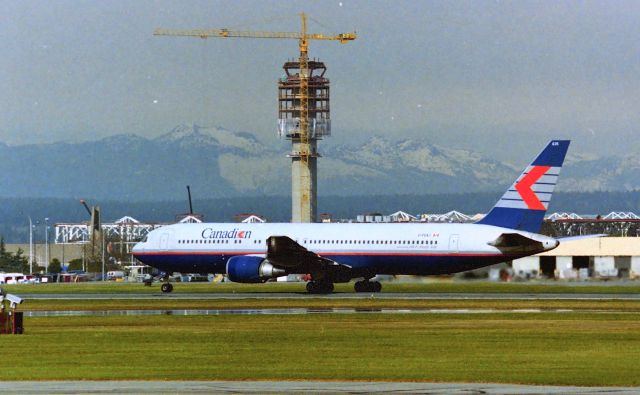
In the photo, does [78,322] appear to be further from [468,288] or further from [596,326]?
[468,288]

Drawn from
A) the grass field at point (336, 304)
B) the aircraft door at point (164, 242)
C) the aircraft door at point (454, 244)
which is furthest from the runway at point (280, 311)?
the aircraft door at point (164, 242)

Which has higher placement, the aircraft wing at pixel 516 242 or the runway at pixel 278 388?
the aircraft wing at pixel 516 242

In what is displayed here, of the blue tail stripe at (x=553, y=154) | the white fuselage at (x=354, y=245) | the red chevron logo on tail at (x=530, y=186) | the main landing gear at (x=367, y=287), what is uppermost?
the blue tail stripe at (x=553, y=154)

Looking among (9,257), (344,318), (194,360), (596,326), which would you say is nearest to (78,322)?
(344,318)

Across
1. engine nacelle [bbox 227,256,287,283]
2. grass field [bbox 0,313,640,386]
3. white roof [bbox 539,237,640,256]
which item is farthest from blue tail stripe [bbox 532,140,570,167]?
white roof [bbox 539,237,640,256]

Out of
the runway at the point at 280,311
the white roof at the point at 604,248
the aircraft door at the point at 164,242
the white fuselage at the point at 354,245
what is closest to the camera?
the runway at the point at 280,311

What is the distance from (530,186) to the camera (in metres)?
71.8

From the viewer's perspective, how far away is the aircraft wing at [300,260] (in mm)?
70562

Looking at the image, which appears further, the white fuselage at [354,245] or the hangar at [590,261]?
the hangar at [590,261]

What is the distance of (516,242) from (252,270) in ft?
46.8

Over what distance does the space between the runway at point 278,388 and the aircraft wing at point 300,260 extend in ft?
139

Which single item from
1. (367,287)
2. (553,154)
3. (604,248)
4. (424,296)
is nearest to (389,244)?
(367,287)

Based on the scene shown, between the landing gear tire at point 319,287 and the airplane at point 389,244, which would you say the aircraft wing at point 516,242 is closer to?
the airplane at point 389,244

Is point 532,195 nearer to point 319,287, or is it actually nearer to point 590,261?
point 319,287
